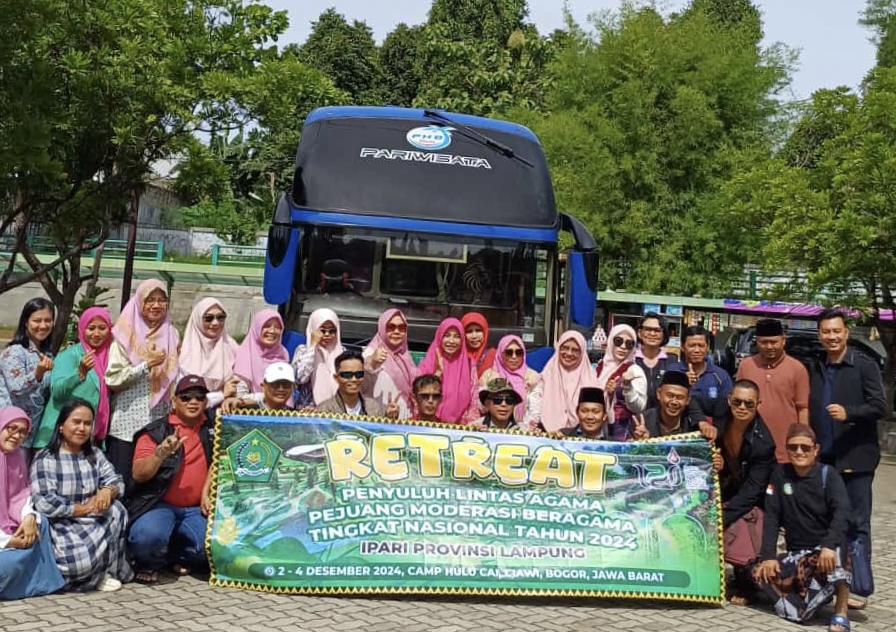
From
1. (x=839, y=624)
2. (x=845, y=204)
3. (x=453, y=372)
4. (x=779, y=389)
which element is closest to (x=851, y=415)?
(x=779, y=389)

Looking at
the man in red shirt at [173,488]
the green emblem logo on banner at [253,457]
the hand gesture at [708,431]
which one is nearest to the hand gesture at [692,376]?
the hand gesture at [708,431]

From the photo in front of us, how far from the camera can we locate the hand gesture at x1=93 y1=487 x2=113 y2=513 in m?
5.81

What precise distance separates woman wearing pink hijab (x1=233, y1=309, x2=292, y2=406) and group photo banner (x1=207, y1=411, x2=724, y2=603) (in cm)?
82

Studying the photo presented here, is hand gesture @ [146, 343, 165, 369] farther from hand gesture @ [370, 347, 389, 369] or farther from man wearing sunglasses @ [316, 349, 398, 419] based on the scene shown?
hand gesture @ [370, 347, 389, 369]

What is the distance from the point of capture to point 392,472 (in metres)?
6.09

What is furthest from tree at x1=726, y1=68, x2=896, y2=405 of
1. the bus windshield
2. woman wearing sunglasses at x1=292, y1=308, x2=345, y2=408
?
woman wearing sunglasses at x1=292, y1=308, x2=345, y2=408

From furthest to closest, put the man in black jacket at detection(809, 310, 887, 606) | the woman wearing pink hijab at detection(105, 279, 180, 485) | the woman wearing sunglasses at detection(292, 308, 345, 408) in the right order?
the woman wearing sunglasses at detection(292, 308, 345, 408)
the woman wearing pink hijab at detection(105, 279, 180, 485)
the man in black jacket at detection(809, 310, 887, 606)

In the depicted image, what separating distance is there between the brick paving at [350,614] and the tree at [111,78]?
5339mm

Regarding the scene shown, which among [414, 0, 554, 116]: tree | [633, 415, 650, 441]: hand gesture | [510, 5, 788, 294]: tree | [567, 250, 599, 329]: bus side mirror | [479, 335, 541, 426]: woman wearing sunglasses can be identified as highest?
[414, 0, 554, 116]: tree

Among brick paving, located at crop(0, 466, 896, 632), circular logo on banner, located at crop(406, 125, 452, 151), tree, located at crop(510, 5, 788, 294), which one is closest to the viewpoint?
brick paving, located at crop(0, 466, 896, 632)

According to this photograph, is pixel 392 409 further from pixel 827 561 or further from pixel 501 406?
pixel 827 561

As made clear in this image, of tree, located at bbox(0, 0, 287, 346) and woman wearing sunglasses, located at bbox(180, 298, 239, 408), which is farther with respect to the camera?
tree, located at bbox(0, 0, 287, 346)

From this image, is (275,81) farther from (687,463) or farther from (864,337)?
(864,337)

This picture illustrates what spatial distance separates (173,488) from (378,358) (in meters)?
1.73
